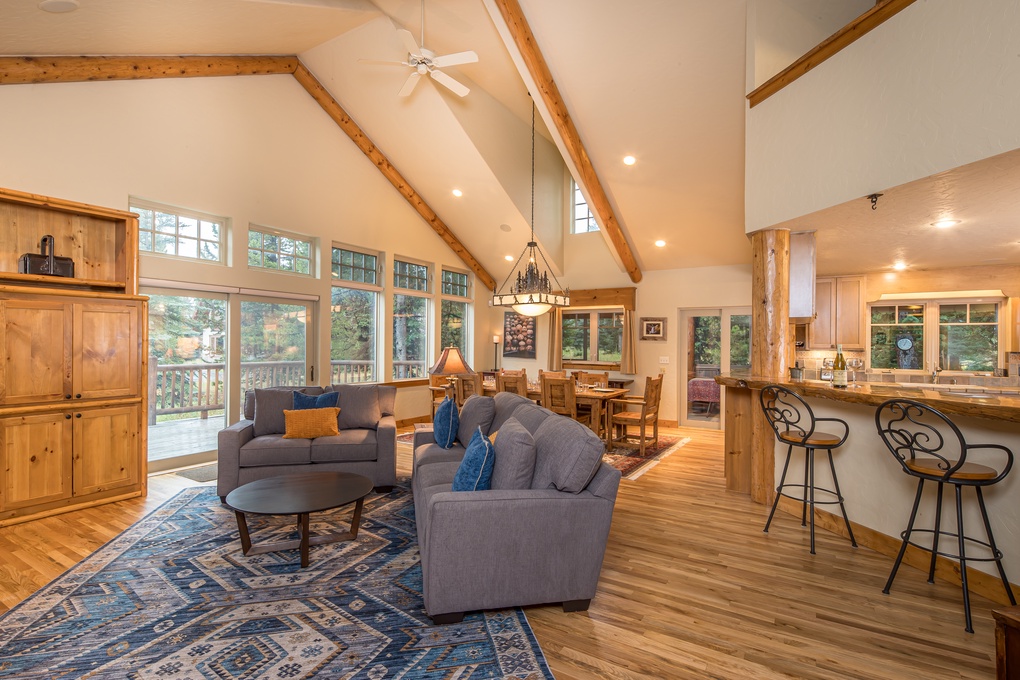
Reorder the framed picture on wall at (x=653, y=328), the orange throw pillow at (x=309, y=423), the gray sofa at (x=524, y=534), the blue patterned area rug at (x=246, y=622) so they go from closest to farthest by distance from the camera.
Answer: the blue patterned area rug at (x=246, y=622)
the gray sofa at (x=524, y=534)
the orange throw pillow at (x=309, y=423)
the framed picture on wall at (x=653, y=328)

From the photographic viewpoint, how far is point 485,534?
7.63 ft

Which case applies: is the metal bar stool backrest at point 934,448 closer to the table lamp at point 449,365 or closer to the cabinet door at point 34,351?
the table lamp at point 449,365

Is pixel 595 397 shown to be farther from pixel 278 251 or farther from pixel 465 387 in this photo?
pixel 278 251

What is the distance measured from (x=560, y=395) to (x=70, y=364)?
4735 mm

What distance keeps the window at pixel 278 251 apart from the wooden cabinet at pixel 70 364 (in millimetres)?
1550

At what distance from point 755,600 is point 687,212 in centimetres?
512

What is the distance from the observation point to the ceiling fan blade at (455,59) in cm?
447

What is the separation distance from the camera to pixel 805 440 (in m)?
3.38

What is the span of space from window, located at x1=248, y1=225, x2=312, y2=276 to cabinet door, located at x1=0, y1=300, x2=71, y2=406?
218 cm

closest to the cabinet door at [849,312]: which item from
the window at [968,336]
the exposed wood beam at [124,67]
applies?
the window at [968,336]

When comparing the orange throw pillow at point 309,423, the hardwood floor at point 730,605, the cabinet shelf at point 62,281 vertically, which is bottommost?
the hardwood floor at point 730,605

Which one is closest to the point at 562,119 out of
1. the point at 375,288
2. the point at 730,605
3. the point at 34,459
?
the point at 375,288

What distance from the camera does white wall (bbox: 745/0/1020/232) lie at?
239cm

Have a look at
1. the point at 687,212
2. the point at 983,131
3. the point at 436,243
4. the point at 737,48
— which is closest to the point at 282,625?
the point at 983,131
